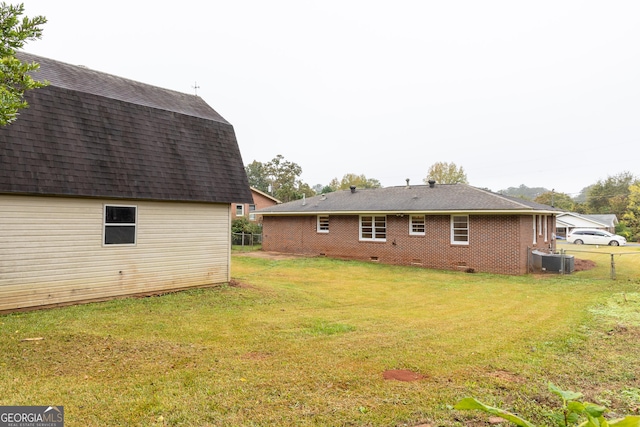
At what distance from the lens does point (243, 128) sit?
134 ft

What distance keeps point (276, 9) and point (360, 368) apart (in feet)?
52.4

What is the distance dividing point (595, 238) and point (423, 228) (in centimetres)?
2549

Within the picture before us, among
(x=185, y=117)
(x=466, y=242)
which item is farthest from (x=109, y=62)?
(x=466, y=242)

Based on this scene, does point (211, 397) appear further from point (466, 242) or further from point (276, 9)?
point (276, 9)

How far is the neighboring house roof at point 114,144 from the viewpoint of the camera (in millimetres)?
7426

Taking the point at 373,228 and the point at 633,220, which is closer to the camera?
the point at 373,228

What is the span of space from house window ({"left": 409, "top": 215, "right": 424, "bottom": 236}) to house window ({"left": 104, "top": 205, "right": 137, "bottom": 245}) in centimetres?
1279

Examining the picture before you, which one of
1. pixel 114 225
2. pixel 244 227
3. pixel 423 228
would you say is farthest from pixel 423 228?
pixel 244 227

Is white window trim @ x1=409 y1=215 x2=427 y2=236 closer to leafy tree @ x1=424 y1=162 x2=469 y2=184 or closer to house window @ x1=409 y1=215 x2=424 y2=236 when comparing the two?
house window @ x1=409 y1=215 x2=424 y2=236

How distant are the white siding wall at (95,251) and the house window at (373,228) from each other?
32.6 ft

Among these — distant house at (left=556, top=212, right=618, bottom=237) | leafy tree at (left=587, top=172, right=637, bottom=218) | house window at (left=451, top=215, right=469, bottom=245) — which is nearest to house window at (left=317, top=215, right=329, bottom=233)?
house window at (left=451, top=215, right=469, bottom=245)

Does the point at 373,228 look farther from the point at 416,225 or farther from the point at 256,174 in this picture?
the point at 256,174

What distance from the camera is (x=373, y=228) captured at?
19.1 meters

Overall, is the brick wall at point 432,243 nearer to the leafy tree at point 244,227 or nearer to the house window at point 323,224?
the house window at point 323,224
